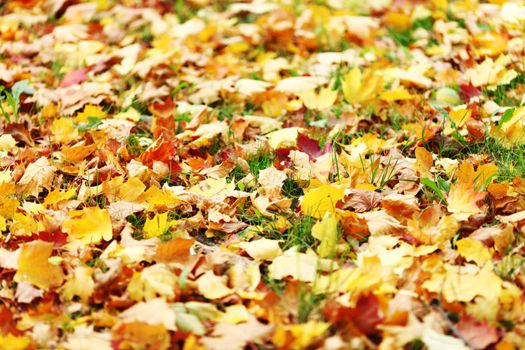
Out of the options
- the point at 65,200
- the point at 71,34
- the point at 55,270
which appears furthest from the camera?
the point at 71,34

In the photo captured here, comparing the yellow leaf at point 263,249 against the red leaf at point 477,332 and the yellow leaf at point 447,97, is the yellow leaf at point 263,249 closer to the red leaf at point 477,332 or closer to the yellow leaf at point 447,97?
the red leaf at point 477,332

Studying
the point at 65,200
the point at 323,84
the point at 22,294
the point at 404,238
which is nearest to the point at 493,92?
the point at 323,84

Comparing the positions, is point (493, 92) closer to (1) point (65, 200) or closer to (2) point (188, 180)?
(2) point (188, 180)

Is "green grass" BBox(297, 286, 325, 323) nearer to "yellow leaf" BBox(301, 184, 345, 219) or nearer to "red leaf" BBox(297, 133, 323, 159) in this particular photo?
"yellow leaf" BBox(301, 184, 345, 219)

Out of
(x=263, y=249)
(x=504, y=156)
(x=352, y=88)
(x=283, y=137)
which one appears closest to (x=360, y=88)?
(x=352, y=88)

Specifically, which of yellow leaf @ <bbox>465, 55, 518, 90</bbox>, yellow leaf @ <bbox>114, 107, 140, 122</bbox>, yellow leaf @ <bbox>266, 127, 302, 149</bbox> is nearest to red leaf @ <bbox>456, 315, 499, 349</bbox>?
yellow leaf @ <bbox>266, 127, 302, 149</bbox>
